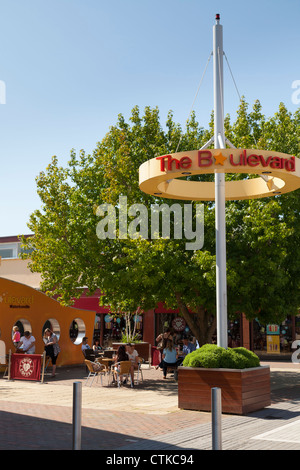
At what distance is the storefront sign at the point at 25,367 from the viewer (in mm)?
18812

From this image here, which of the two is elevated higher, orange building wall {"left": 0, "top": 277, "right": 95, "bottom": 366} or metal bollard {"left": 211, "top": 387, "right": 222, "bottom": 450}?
orange building wall {"left": 0, "top": 277, "right": 95, "bottom": 366}

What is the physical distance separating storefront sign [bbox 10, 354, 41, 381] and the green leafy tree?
275cm

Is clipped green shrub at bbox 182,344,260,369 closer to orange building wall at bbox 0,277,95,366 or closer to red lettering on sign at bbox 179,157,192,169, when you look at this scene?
red lettering on sign at bbox 179,157,192,169

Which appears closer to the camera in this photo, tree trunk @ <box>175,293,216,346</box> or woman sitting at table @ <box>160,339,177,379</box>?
woman sitting at table @ <box>160,339,177,379</box>

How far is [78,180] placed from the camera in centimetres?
2364

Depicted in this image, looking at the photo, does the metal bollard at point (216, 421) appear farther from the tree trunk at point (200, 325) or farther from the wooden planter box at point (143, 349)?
the wooden planter box at point (143, 349)

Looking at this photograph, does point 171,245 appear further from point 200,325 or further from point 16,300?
point 16,300

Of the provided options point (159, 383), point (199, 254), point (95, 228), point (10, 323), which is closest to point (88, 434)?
point (199, 254)

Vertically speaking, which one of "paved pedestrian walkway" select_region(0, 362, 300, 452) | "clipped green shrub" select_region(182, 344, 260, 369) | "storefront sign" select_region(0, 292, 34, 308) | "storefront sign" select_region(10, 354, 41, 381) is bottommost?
"paved pedestrian walkway" select_region(0, 362, 300, 452)

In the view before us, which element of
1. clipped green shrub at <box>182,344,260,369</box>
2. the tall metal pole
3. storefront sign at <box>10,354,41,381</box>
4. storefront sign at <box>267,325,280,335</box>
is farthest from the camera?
storefront sign at <box>267,325,280,335</box>

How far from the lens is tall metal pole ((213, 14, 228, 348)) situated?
13.2 metres

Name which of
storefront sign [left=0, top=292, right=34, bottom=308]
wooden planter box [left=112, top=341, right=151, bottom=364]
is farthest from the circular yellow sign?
wooden planter box [left=112, top=341, right=151, bottom=364]

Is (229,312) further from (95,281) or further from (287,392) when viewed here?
(95,281)

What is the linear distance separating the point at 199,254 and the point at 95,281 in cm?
478
